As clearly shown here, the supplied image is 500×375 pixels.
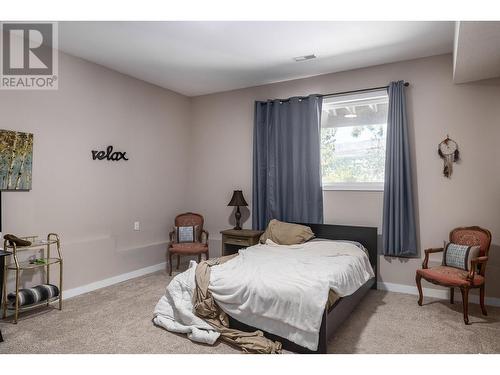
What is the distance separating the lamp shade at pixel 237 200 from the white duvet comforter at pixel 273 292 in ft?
4.67

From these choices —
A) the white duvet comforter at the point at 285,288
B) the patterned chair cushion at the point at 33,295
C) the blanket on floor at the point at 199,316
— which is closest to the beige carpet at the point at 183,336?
the blanket on floor at the point at 199,316

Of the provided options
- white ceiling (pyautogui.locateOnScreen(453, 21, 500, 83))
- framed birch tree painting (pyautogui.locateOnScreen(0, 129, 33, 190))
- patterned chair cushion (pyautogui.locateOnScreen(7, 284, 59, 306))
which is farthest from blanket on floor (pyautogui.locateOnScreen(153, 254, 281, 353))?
white ceiling (pyautogui.locateOnScreen(453, 21, 500, 83))

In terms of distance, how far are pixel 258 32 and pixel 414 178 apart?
2.46 metres

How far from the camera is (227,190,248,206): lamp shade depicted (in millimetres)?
4838

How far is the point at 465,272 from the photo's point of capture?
3.26 metres

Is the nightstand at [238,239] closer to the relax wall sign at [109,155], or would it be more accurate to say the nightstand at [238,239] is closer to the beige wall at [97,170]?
the beige wall at [97,170]

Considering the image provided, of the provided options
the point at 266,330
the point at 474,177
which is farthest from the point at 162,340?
the point at 474,177

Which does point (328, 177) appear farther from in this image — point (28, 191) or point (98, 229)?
point (28, 191)

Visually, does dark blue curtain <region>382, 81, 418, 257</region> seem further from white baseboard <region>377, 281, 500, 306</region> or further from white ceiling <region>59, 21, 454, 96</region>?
white ceiling <region>59, 21, 454, 96</region>

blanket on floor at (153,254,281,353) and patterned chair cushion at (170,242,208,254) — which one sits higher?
patterned chair cushion at (170,242,208,254)

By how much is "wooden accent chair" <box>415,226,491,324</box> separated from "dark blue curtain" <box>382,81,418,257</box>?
0.37 meters

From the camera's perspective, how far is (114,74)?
14.3 ft

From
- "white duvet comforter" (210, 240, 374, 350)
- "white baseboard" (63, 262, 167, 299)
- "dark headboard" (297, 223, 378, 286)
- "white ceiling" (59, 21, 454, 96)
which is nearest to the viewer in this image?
"white duvet comforter" (210, 240, 374, 350)

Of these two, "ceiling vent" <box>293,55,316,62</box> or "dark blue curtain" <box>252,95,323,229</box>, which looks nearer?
"ceiling vent" <box>293,55,316,62</box>
